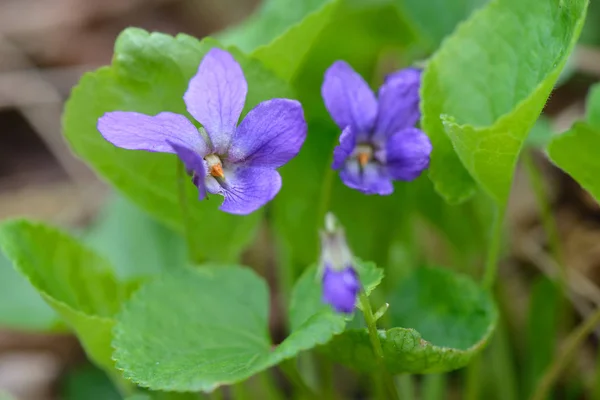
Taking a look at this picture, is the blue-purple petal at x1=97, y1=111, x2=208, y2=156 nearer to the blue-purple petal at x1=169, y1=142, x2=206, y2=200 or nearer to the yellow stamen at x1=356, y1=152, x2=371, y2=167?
the blue-purple petal at x1=169, y1=142, x2=206, y2=200

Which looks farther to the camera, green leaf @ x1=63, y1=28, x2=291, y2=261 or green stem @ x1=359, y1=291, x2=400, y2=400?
green leaf @ x1=63, y1=28, x2=291, y2=261

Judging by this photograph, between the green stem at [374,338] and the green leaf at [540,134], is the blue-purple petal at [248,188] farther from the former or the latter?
the green leaf at [540,134]

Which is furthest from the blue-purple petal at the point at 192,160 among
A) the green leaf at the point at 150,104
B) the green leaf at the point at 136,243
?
the green leaf at the point at 136,243

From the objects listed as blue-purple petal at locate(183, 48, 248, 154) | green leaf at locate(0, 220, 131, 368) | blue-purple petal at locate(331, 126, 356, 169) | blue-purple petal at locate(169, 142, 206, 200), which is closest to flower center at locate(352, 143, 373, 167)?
blue-purple petal at locate(331, 126, 356, 169)

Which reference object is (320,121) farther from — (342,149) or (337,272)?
(337,272)

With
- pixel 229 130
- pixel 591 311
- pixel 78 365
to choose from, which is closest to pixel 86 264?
pixel 229 130

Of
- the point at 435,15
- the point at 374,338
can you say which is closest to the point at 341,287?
the point at 374,338
